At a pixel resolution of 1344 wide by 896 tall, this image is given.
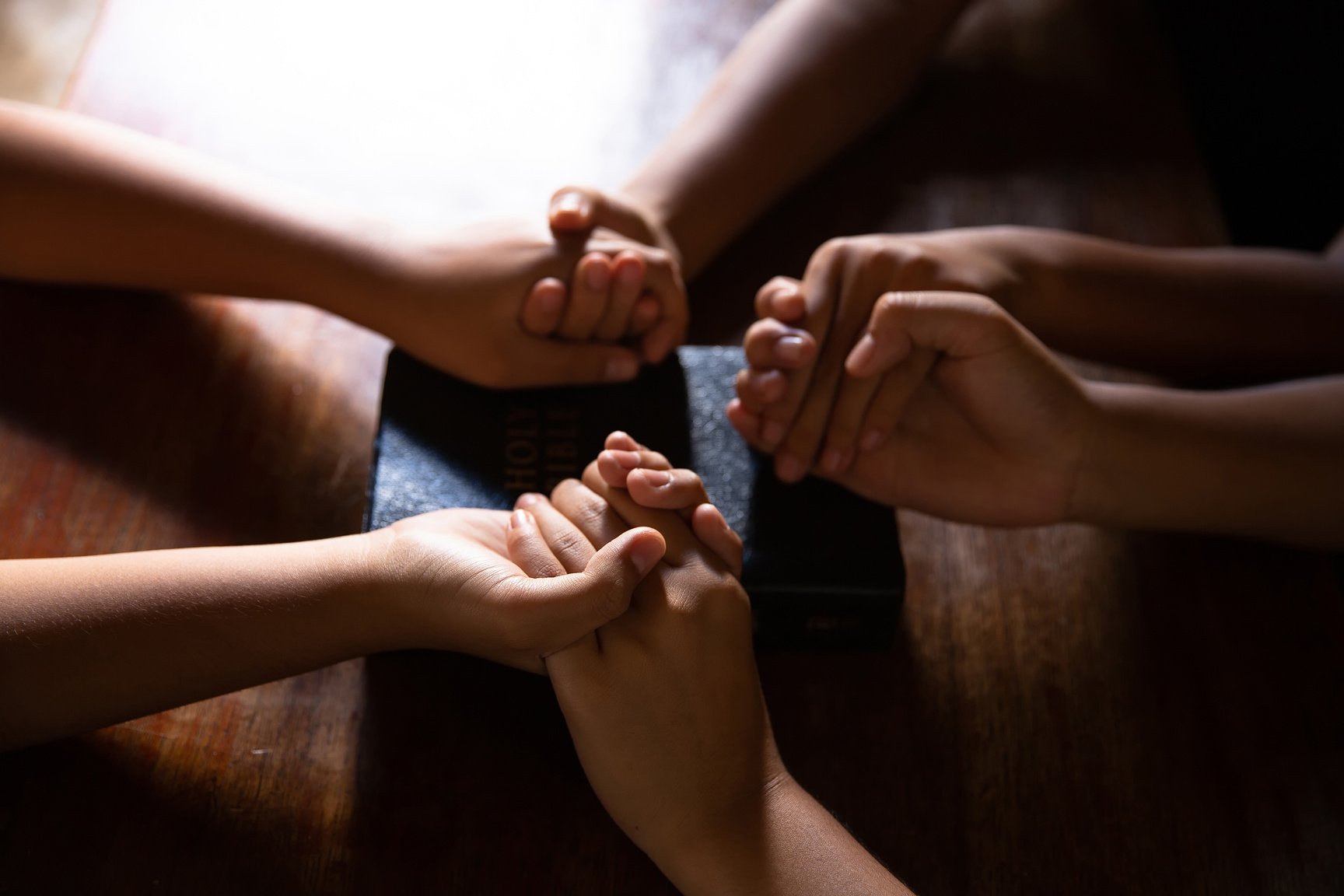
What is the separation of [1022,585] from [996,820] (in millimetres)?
179

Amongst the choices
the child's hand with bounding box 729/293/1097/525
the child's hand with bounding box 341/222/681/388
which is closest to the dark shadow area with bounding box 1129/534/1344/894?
the child's hand with bounding box 729/293/1097/525

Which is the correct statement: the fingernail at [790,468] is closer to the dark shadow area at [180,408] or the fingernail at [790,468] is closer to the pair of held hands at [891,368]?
the pair of held hands at [891,368]

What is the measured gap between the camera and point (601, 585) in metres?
0.61

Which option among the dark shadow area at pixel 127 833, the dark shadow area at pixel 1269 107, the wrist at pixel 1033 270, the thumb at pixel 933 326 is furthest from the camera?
the dark shadow area at pixel 1269 107

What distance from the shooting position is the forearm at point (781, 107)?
35.3 inches

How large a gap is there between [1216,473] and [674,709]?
1.46ft

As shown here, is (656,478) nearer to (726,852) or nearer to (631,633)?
(631,633)

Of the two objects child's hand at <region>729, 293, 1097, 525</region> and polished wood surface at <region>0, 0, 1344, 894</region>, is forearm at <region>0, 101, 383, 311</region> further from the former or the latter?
child's hand at <region>729, 293, 1097, 525</region>

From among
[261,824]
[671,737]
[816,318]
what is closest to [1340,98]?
[816,318]

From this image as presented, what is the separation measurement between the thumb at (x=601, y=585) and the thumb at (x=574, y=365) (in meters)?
0.19

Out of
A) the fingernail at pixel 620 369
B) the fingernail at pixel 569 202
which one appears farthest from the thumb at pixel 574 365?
the fingernail at pixel 569 202

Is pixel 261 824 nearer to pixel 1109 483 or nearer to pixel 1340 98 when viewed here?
pixel 1109 483

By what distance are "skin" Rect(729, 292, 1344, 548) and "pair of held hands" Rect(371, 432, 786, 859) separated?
0.48 feet

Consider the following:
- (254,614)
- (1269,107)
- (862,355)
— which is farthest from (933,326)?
(1269,107)
